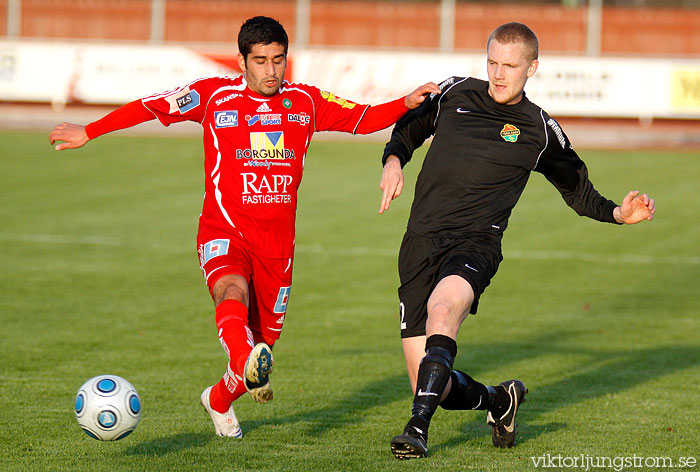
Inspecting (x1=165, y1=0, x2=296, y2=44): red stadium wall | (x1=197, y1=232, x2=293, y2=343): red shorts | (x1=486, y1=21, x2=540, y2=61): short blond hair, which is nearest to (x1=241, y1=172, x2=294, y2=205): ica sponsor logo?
(x1=197, y1=232, x2=293, y2=343): red shorts

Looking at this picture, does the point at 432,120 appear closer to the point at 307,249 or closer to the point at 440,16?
the point at 307,249

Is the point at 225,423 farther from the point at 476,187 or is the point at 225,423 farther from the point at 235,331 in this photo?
the point at 476,187

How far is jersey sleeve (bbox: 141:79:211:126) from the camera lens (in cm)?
577

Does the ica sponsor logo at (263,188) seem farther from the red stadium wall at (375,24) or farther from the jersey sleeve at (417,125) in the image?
the red stadium wall at (375,24)

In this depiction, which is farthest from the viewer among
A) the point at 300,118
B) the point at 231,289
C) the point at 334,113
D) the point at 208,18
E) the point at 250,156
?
the point at 208,18

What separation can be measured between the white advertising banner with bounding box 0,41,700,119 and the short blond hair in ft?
64.7

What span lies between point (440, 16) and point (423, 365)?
1184 inches

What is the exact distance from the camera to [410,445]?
491 cm

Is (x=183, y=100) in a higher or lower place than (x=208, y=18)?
lower

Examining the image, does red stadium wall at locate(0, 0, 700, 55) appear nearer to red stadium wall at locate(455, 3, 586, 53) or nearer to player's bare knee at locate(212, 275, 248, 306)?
red stadium wall at locate(455, 3, 586, 53)

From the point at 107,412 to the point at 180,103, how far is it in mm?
1755

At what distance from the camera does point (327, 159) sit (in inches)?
932

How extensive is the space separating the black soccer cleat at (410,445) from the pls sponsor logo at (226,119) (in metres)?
1.97

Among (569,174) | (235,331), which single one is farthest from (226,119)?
(569,174)
